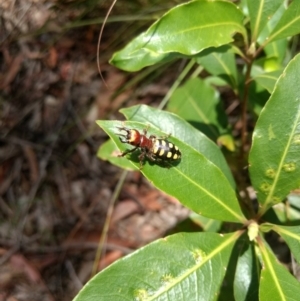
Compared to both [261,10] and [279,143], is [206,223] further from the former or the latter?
[261,10]

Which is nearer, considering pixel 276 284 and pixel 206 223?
pixel 276 284

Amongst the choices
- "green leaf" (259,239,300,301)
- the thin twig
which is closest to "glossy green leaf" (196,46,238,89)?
"green leaf" (259,239,300,301)

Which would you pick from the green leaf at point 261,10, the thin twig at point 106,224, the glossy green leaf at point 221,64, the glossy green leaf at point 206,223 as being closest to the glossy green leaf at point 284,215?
the glossy green leaf at point 206,223

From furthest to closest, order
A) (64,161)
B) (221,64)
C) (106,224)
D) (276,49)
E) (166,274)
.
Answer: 1. (64,161)
2. (106,224)
3. (276,49)
4. (221,64)
5. (166,274)

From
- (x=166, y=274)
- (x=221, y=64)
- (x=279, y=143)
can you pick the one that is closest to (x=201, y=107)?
(x=221, y=64)

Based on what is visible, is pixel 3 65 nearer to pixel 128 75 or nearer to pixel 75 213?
pixel 128 75

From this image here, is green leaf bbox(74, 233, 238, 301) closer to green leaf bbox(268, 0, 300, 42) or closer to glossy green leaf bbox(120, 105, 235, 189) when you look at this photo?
glossy green leaf bbox(120, 105, 235, 189)
